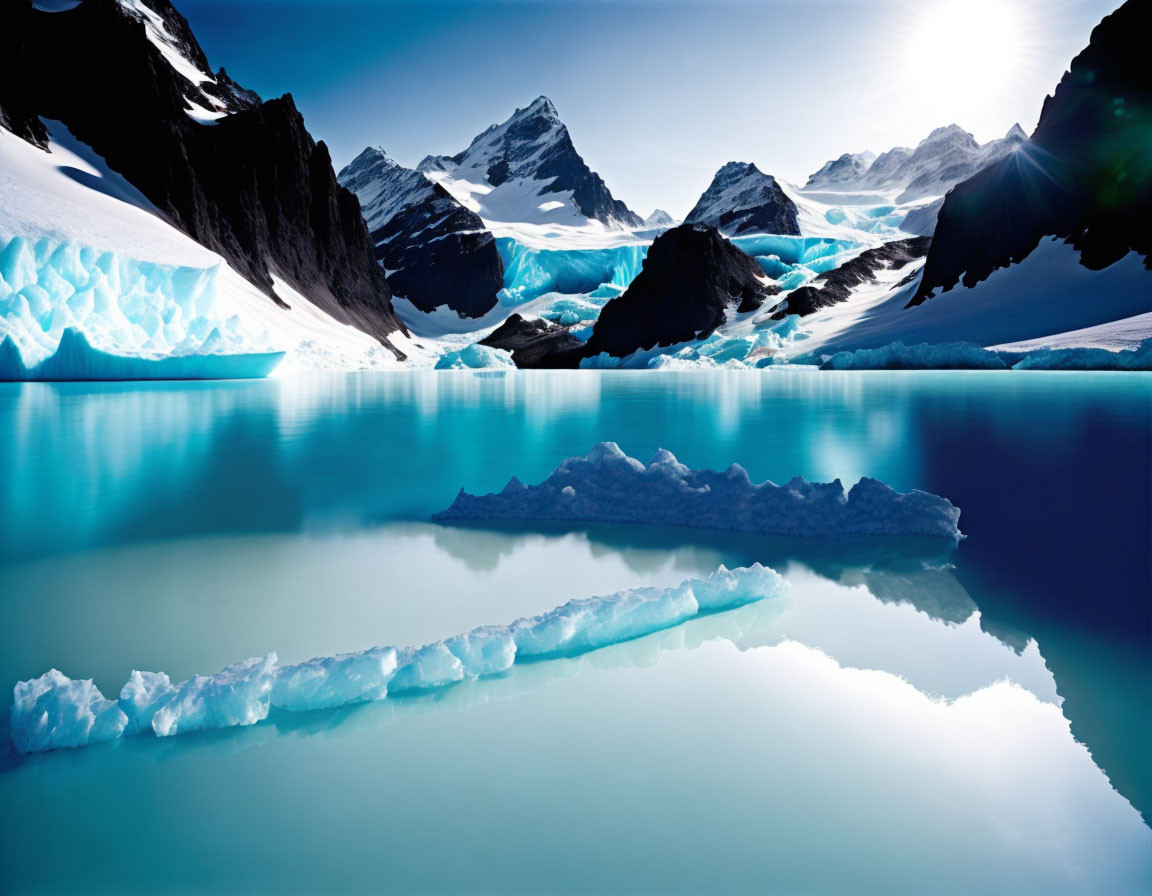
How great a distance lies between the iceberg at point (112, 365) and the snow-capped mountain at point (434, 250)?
3649 inches

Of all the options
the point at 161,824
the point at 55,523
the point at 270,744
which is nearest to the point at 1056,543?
the point at 270,744

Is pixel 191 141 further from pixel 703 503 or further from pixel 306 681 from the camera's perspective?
pixel 306 681

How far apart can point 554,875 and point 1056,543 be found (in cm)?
522

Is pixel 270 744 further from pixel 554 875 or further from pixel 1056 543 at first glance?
pixel 1056 543

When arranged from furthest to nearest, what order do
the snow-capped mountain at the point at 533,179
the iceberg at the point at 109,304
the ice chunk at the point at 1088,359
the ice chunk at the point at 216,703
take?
1. the snow-capped mountain at the point at 533,179
2. the ice chunk at the point at 1088,359
3. the iceberg at the point at 109,304
4. the ice chunk at the point at 216,703

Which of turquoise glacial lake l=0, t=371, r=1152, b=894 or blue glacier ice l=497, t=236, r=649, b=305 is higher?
blue glacier ice l=497, t=236, r=649, b=305

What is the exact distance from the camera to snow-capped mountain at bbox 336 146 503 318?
130 meters

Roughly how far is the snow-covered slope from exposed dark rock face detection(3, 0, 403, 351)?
2.90 meters

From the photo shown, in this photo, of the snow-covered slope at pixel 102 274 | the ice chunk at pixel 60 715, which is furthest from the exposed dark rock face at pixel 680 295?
the ice chunk at pixel 60 715

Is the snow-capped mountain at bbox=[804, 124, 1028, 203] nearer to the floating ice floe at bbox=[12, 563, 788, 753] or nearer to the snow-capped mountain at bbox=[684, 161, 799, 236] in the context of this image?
the snow-capped mountain at bbox=[684, 161, 799, 236]

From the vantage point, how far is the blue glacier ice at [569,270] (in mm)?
113188

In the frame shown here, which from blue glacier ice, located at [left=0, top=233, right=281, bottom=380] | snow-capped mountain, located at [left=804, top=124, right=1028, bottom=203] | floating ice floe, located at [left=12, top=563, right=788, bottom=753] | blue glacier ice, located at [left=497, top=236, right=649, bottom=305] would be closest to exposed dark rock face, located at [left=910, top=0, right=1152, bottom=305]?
blue glacier ice, located at [left=0, top=233, right=281, bottom=380]

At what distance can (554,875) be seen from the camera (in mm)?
2086

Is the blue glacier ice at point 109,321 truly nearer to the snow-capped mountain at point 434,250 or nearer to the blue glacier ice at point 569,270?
the blue glacier ice at point 569,270
